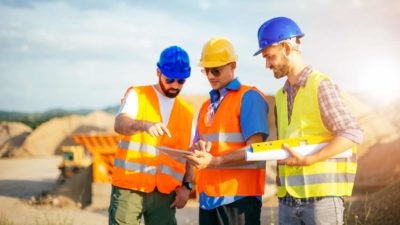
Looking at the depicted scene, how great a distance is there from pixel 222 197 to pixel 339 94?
3.35ft

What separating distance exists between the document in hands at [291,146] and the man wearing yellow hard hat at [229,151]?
22 cm

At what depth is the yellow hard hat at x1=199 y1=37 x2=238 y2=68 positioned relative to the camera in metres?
3.36

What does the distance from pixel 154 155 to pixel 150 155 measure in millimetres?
35

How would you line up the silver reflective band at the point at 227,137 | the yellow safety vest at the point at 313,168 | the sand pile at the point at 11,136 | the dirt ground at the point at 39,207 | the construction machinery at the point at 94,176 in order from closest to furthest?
the yellow safety vest at the point at 313,168 < the silver reflective band at the point at 227,137 < the dirt ground at the point at 39,207 < the construction machinery at the point at 94,176 < the sand pile at the point at 11,136

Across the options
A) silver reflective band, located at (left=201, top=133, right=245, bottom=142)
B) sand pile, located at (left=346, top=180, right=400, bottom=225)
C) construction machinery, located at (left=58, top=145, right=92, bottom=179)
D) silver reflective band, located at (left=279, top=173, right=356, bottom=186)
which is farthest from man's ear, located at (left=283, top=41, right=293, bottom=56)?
construction machinery, located at (left=58, top=145, right=92, bottom=179)

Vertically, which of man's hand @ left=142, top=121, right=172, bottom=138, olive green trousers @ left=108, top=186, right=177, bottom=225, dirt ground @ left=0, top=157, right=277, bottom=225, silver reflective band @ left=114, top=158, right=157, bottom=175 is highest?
man's hand @ left=142, top=121, right=172, bottom=138

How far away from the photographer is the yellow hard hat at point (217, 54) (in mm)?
3357

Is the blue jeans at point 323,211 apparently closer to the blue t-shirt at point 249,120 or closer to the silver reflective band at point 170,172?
the blue t-shirt at point 249,120

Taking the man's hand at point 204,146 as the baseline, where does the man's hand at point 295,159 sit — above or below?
below

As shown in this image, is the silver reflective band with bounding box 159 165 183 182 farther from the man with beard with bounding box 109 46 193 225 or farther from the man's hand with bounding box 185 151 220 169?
the man's hand with bounding box 185 151 220 169

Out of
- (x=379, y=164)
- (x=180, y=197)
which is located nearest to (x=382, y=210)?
(x=180, y=197)

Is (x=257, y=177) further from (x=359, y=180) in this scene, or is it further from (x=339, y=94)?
(x=359, y=180)

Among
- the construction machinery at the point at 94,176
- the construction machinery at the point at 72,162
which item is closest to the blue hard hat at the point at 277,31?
the construction machinery at the point at 94,176

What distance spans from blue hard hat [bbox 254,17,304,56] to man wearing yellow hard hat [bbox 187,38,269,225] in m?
0.40
